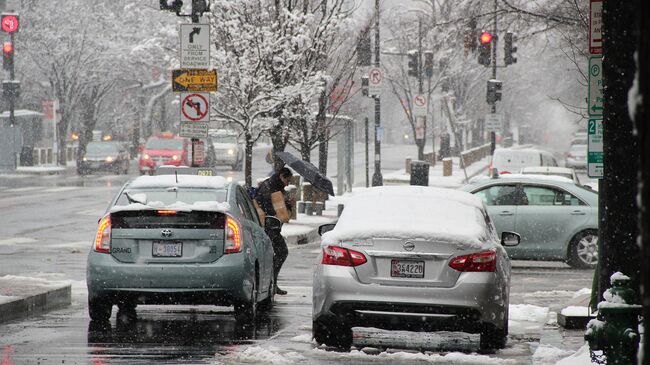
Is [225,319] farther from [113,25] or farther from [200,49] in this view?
A: [113,25]

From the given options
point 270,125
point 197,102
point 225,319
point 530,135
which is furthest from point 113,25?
point 530,135

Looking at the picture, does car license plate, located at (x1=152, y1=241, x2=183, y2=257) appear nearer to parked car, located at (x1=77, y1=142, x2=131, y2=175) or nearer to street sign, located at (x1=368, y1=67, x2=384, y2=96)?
street sign, located at (x1=368, y1=67, x2=384, y2=96)

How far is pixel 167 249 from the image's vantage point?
11734 millimetres

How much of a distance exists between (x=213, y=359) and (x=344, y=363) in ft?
3.41

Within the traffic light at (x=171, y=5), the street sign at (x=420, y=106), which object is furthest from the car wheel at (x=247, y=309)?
the street sign at (x=420, y=106)

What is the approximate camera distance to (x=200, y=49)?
20906 millimetres

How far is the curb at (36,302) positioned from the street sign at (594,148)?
19.0ft

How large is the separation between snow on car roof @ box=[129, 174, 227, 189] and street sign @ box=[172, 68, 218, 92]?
8.42 m

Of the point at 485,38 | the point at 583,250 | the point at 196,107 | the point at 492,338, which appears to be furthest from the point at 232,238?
the point at 485,38

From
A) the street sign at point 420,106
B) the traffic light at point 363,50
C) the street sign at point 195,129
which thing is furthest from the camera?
the street sign at point 420,106

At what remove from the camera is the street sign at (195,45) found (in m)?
20.8

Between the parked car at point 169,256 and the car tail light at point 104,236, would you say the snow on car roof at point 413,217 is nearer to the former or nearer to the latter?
the parked car at point 169,256

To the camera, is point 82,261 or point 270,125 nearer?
point 82,261

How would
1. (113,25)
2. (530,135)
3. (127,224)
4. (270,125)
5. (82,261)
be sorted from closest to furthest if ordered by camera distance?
(127,224), (82,261), (270,125), (113,25), (530,135)
